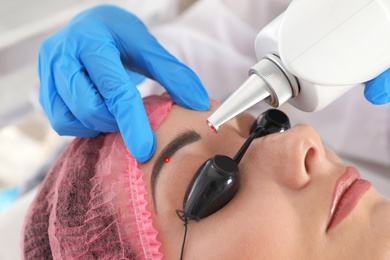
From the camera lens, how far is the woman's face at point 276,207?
2.52ft

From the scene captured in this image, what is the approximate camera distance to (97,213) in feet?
2.80

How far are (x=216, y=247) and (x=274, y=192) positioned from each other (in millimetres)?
151

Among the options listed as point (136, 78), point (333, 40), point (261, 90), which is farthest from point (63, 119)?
point (333, 40)

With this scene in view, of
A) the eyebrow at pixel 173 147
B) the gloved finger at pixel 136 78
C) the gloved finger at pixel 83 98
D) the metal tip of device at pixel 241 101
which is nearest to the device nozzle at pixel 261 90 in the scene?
the metal tip of device at pixel 241 101

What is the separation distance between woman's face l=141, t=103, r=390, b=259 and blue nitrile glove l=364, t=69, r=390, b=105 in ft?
0.50

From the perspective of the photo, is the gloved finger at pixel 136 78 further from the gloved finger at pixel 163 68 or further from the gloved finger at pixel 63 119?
the gloved finger at pixel 63 119

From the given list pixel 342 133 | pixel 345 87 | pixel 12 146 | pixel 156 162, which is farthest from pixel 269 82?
pixel 12 146

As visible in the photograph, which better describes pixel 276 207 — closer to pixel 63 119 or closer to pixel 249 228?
pixel 249 228

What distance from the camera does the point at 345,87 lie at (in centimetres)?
79

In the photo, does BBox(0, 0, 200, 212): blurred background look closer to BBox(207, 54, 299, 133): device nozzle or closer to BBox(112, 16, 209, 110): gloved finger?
BBox(112, 16, 209, 110): gloved finger

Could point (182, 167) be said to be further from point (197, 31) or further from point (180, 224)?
point (197, 31)

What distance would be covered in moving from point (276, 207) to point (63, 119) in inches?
22.3

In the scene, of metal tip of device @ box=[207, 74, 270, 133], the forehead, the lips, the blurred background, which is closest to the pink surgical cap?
the forehead

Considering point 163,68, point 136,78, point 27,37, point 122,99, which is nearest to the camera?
point 122,99
